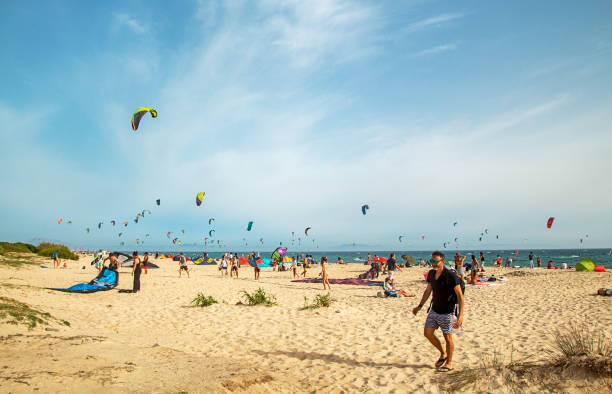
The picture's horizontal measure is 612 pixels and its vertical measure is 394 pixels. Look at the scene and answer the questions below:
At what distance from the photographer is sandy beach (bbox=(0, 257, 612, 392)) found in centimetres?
430

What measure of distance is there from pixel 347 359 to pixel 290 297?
7654 millimetres

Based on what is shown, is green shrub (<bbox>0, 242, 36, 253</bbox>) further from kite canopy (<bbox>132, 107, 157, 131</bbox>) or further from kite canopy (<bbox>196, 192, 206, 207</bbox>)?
kite canopy (<bbox>132, 107, 157, 131</bbox>)

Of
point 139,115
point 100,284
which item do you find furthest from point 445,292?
point 100,284

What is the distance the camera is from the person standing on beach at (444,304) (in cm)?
516

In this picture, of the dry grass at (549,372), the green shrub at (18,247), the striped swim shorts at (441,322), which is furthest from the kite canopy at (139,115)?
the green shrub at (18,247)

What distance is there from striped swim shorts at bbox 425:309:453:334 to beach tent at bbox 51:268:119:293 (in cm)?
1306

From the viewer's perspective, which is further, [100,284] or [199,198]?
[199,198]

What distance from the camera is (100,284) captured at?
13.6 metres

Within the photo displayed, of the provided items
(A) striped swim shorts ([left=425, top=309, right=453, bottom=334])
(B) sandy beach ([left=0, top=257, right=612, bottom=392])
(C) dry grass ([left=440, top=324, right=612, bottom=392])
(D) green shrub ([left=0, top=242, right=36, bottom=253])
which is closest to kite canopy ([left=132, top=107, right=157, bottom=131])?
(B) sandy beach ([left=0, top=257, right=612, bottom=392])

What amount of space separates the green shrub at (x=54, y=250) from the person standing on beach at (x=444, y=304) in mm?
42983

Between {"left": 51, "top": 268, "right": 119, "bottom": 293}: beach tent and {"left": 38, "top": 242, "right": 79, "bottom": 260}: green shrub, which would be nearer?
{"left": 51, "top": 268, "right": 119, "bottom": 293}: beach tent

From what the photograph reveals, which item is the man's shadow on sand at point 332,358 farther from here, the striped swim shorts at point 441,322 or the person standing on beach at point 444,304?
the striped swim shorts at point 441,322

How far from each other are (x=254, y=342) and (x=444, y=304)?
4.28 m

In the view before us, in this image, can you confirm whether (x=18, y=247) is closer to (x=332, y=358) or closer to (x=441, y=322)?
(x=332, y=358)
